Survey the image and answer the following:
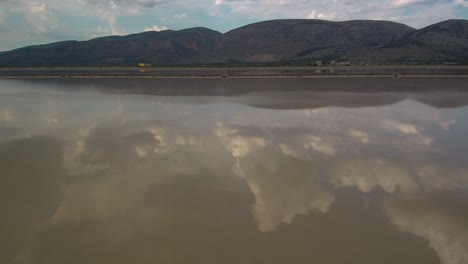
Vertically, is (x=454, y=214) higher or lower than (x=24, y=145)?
lower

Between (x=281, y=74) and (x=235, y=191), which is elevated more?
(x=281, y=74)

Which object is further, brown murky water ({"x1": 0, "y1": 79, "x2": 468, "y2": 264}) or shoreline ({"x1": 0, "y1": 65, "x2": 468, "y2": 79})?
shoreline ({"x1": 0, "y1": 65, "x2": 468, "y2": 79})

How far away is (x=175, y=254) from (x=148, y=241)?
0.90 metres

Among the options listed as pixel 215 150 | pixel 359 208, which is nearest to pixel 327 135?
pixel 215 150

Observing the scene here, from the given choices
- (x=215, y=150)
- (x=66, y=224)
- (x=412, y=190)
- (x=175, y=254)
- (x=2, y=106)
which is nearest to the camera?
(x=175, y=254)

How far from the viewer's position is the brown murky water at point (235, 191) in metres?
8.03

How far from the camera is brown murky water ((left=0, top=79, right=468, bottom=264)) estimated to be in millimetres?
8031

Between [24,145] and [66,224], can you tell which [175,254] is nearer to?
[66,224]

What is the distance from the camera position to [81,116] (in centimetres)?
2502

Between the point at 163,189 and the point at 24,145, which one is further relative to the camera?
the point at 24,145

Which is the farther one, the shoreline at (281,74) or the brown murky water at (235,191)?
the shoreline at (281,74)

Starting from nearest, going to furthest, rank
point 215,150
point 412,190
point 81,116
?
point 412,190, point 215,150, point 81,116

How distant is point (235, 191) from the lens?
11.2m

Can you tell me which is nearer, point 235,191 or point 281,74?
point 235,191
